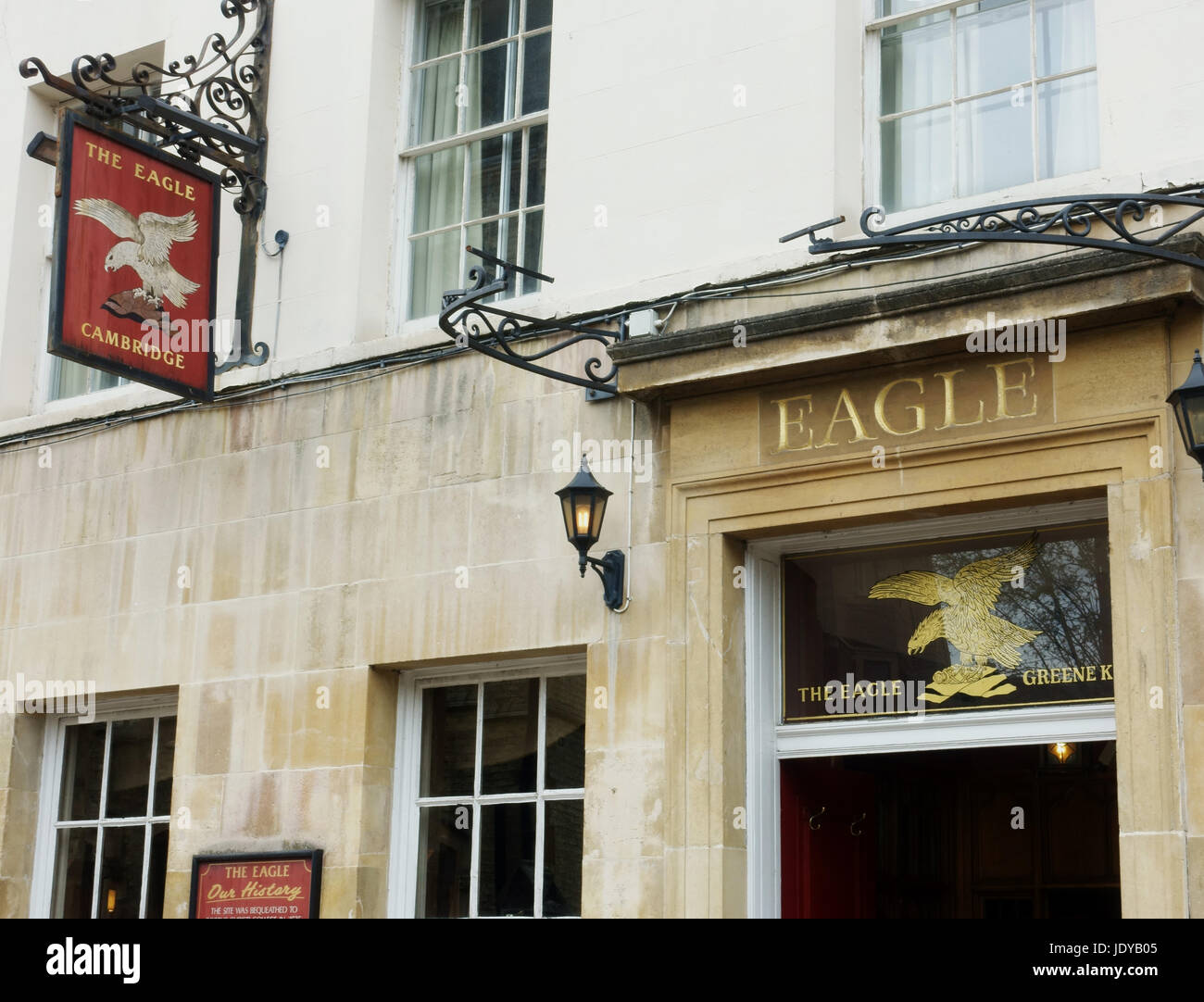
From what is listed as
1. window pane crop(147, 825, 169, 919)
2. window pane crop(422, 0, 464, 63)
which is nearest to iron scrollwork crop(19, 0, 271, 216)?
window pane crop(422, 0, 464, 63)

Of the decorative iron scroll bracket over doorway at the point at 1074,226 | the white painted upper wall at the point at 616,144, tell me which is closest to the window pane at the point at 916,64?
the white painted upper wall at the point at 616,144

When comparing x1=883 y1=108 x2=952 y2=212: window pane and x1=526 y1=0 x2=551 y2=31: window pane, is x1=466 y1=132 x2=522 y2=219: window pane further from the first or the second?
x1=883 y1=108 x2=952 y2=212: window pane

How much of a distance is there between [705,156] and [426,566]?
2501 mm

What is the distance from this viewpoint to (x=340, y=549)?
891 cm

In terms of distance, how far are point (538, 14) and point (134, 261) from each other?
2635mm

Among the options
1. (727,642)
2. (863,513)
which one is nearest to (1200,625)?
(863,513)

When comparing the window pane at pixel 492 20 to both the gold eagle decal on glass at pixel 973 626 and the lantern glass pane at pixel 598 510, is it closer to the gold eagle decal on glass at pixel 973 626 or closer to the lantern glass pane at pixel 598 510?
the lantern glass pane at pixel 598 510

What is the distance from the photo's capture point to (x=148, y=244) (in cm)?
921

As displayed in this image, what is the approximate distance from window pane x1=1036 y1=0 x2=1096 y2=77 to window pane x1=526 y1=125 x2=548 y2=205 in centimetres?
277

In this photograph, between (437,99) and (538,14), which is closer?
(538,14)

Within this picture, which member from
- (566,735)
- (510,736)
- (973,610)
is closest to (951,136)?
(973,610)

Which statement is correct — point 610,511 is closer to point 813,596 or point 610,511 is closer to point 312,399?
point 813,596

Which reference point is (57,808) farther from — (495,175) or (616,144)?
(616,144)

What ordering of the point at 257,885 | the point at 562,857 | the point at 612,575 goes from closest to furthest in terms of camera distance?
the point at 612,575 < the point at 562,857 < the point at 257,885
